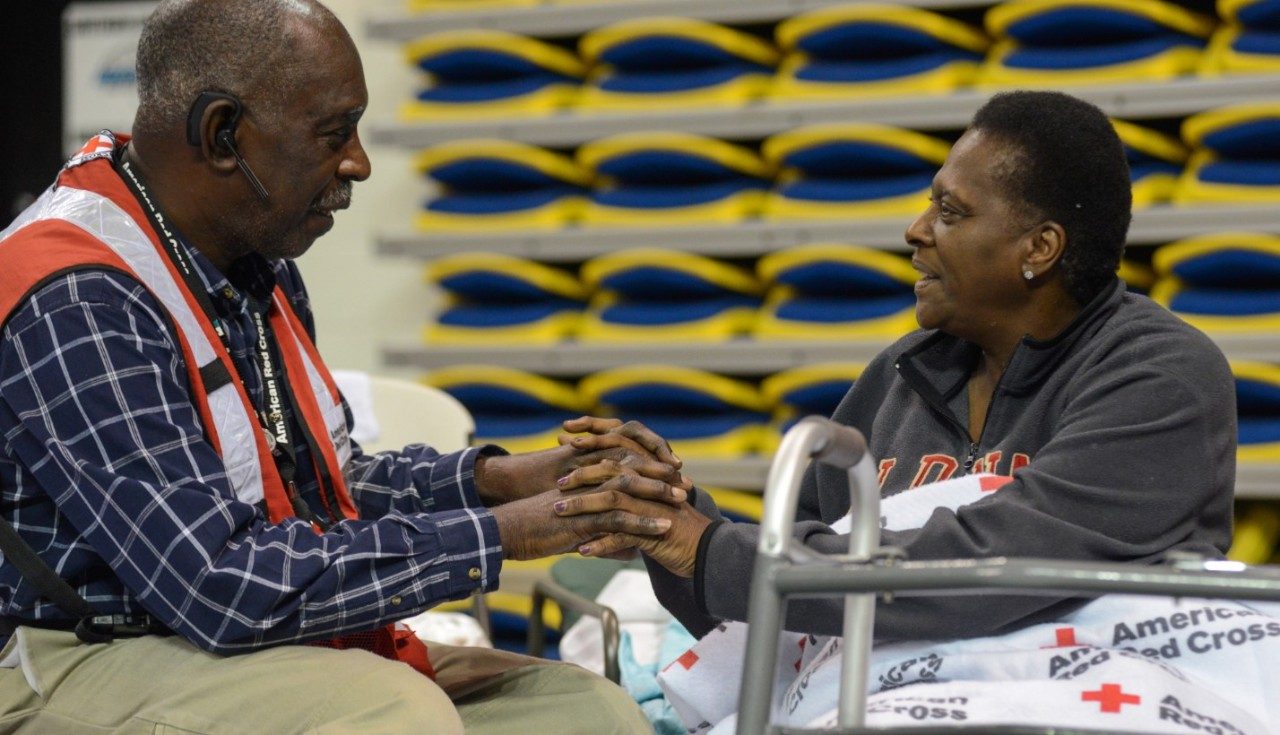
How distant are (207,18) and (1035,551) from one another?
4.36 ft

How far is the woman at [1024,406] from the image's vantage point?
82.7 inches

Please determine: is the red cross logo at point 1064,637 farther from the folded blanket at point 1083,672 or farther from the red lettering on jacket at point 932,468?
the red lettering on jacket at point 932,468

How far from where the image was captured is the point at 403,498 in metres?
2.53

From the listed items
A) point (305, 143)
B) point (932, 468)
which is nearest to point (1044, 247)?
point (932, 468)

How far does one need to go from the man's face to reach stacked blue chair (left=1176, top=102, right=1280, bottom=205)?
8.05 ft

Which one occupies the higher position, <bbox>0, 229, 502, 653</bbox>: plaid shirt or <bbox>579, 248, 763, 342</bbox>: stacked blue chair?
<bbox>579, 248, 763, 342</bbox>: stacked blue chair

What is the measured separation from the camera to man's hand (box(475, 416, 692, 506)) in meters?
2.52

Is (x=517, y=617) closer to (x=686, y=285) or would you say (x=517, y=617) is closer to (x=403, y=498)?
(x=686, y=285)

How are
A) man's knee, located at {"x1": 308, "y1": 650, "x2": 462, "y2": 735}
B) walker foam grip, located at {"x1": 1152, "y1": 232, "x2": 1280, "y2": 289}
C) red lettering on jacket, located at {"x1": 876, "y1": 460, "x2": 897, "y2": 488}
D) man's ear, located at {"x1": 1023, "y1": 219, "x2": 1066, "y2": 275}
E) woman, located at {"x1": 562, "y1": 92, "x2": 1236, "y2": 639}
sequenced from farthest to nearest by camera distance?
walker foam grip, located at {"x1": 1152, "y1": 232, "x2": 1280, "y2": 289}
red lettering on jacket, located at {"x1": 876, "y1": 460, "x2": 897, "y2": 488}
man's ear, located at {"x1": 1023, "y1": 219, "x2": 1066, "y2": 275}
woman, located at {"x1": 562, "y1": 92, "x2": 1236, "y2": 639}
man's knee, located at {"x1": 308, "y1": 650, "x2": 462, "y2": 735}

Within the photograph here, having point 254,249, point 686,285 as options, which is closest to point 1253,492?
point 686,285

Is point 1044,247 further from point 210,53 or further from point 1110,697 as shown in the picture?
point 210,53

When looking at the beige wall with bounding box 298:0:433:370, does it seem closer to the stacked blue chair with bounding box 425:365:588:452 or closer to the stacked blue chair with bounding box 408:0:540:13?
the stacked blue chair with bounding box 408:0:540:13

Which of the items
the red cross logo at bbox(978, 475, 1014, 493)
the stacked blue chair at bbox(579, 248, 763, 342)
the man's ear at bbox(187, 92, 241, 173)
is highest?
the man's ear at bbox(187, 92, 241, 173)

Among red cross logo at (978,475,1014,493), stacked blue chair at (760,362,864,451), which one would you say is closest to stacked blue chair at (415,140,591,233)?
stacked blue chair at (760,362,864,451)
